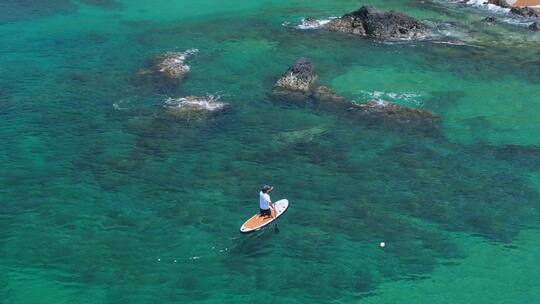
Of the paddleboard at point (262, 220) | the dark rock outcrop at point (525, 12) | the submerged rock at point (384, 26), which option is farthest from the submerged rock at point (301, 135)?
the dark rock outcrop at point (525, 12)

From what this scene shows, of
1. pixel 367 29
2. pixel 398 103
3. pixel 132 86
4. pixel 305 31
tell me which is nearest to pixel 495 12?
pixel 367 29

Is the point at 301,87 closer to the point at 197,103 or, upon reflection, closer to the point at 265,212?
the point at 197,103

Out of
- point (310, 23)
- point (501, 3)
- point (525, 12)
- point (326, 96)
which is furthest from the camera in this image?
point (501, 3)

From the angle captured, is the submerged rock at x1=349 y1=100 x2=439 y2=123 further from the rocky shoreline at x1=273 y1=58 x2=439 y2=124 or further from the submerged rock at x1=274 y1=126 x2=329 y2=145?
the submerged rock at x1=274 y1=126 x2=329 y2=145

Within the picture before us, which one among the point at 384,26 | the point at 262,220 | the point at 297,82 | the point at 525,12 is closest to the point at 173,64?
the point at 297,82

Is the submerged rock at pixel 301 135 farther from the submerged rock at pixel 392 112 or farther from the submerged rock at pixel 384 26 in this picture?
the submerged rock at pixel 384 26

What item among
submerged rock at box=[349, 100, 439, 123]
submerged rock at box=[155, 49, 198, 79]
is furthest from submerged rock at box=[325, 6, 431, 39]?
submerged rock at box=[155, 49, 198, 79]
